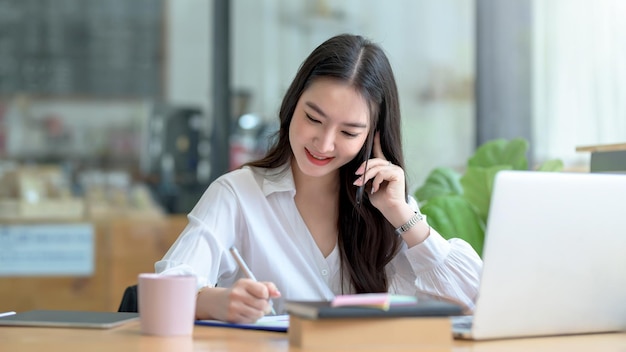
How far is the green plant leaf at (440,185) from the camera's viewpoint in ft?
8.91

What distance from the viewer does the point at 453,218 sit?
2361 mm

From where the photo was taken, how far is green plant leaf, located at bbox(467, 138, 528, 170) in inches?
102

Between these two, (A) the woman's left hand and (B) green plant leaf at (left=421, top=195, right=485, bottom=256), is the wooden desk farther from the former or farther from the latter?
(B) green plant leaf at (left=421, top=195, right=485, bottom=256)

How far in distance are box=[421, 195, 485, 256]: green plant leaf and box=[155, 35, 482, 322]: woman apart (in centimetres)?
49

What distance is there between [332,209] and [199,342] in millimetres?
721

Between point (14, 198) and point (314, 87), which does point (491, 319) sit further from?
point (14, 198)

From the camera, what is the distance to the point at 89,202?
442 cm

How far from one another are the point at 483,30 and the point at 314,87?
2574mm

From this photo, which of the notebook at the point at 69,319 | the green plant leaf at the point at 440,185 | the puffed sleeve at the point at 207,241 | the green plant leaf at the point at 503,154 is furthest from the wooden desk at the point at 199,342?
the green plant leaf at the point at 440,185

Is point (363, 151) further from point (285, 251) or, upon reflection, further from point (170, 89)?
point (170, 89)

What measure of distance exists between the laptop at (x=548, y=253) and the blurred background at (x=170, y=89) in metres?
2.94

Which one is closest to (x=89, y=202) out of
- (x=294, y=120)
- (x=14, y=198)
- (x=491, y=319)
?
(x=14, y=198)

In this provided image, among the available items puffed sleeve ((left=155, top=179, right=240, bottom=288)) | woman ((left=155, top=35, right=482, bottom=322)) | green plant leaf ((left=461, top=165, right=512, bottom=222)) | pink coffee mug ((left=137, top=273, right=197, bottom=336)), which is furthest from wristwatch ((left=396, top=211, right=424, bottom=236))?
green plant leaf ((left=461, top=165, right=512, bottom=222))

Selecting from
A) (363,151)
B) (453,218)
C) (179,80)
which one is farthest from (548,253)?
(179,80)
